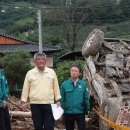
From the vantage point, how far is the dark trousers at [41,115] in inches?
275

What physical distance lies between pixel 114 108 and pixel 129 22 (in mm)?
37014

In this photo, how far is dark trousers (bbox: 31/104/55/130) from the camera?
700cm

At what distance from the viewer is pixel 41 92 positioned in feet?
22.7

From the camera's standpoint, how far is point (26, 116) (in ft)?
33.2

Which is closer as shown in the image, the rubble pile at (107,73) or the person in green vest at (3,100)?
the person in green vest at (3,100)

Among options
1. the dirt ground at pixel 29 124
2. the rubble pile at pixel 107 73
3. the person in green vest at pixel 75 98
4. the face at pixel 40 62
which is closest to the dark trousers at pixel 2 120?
the person in green vest at pixel 75 98

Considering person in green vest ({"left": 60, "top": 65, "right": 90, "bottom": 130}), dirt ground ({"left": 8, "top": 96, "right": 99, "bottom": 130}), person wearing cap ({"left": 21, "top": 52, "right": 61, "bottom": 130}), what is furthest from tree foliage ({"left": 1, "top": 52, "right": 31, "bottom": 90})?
person wearing cap ({"left": 21, "top": 52, "right": 61, "bottom": 130})

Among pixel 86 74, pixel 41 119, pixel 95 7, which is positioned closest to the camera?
pixel 41 119

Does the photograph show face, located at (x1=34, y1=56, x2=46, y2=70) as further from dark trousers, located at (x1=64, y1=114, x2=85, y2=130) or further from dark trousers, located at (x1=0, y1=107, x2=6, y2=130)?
dark trousers, located at (x1=0, y1=107, x2=6, y2=130)

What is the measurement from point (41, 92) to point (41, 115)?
1.31ft

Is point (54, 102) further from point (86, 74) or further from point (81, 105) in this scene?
point (86, 74)

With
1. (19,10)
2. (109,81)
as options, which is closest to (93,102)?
(109,81)

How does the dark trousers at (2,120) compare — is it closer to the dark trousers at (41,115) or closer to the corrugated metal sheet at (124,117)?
the dark trousers at (41,115)

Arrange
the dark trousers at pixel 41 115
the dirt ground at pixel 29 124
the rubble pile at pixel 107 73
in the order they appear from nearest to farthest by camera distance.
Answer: the dark trousers at pixel 41 115, the rubble pile at pixel 107 73, the dirt ground at pixel 29 124
